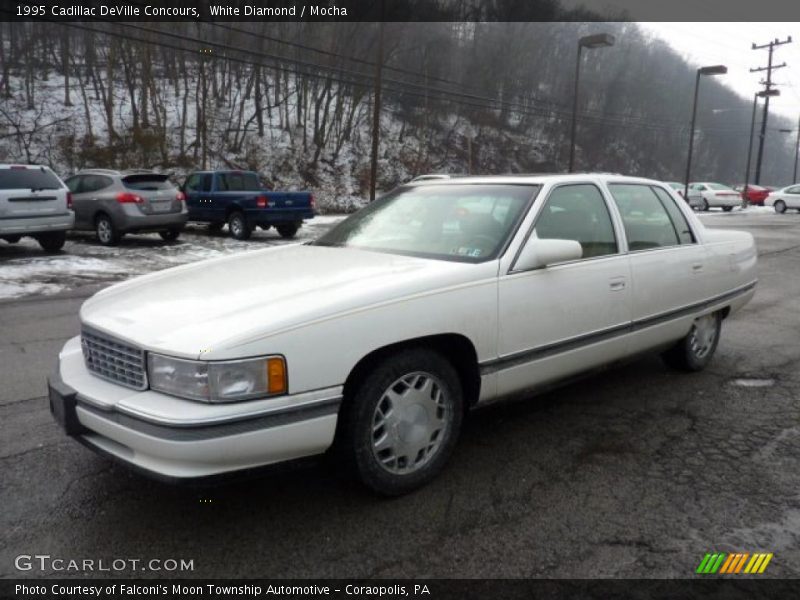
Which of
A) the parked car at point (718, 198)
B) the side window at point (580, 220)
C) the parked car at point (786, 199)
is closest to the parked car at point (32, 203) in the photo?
the side window at point (580, 220)

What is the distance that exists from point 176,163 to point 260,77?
29.6 feet

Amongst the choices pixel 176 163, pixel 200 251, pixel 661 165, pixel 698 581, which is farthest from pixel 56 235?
pixel 661 165

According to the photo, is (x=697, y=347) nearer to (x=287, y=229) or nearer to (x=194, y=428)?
(x=194, y=428)

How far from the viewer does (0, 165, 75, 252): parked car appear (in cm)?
1128

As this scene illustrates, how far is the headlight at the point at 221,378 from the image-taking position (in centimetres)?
239

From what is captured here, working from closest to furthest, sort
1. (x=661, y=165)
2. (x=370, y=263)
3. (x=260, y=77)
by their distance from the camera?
(x=370, y=263) → (x=260, y=77) → (x=661, y=165)

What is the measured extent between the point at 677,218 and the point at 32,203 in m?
11.3

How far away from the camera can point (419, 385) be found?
300 cm

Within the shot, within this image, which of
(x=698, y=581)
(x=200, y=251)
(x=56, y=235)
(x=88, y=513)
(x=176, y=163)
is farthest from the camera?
(x=176, y=163)

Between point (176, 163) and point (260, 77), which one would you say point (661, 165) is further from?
point (176, 163)

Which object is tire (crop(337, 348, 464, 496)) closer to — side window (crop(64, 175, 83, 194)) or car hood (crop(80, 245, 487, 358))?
car hood (crop(80, 245, 487, 358))

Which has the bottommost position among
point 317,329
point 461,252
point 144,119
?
point 317,329

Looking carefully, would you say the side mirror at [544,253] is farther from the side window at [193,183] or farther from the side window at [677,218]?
the side window at [193,183]

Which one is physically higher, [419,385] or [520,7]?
[520,7]
